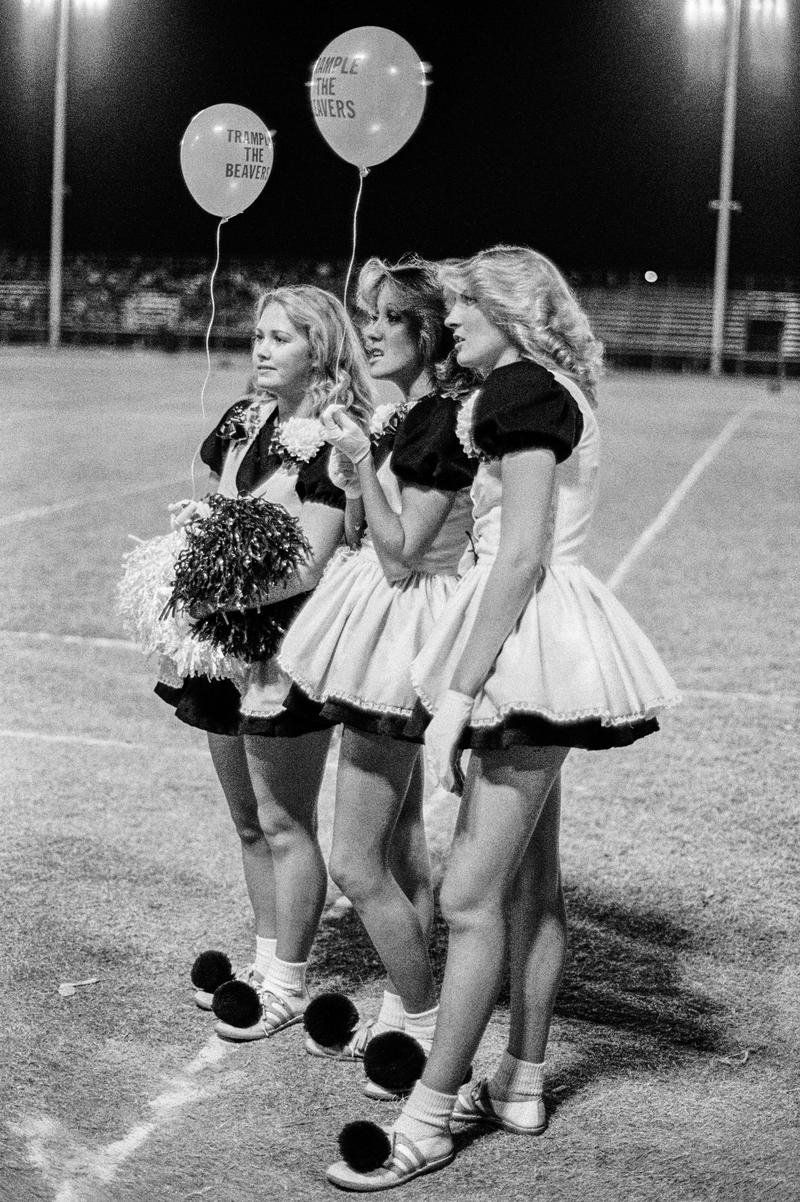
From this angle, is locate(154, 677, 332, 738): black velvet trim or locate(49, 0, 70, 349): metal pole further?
locate(49, 0, 70, 349): metal pole

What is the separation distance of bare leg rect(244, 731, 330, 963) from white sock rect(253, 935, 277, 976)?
0.12 m

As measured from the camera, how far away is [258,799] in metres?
3.48

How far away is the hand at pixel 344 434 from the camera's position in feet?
9.82

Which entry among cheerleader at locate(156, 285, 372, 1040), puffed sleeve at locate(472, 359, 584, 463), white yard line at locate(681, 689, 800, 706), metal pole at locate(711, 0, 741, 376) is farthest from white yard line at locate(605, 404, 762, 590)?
metal pole at locate(711, 0, 741, 376)

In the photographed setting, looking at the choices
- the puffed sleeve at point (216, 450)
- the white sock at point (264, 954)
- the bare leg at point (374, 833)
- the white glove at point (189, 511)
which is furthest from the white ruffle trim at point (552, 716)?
the puffed sleeve at point (216, 450)

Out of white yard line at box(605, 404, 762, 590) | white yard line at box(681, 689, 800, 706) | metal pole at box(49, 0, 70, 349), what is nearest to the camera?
white yard line at box(681, 689, 800, 706)

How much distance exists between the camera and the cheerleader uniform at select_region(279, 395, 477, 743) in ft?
9.92

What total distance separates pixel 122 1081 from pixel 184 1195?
0.52m

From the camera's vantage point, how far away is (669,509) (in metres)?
13.5

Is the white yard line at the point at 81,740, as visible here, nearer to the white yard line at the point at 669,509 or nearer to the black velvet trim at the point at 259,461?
the black velvet trim at the point at 259,461

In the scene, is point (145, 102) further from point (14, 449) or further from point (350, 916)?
point (350, 916)

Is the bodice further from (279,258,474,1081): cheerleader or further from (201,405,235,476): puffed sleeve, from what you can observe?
(201,405,235,476): puffed sleeve

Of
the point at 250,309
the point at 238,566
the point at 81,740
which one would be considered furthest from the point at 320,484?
the point at 250,309

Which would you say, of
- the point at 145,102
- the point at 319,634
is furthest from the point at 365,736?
the point at 145,102
